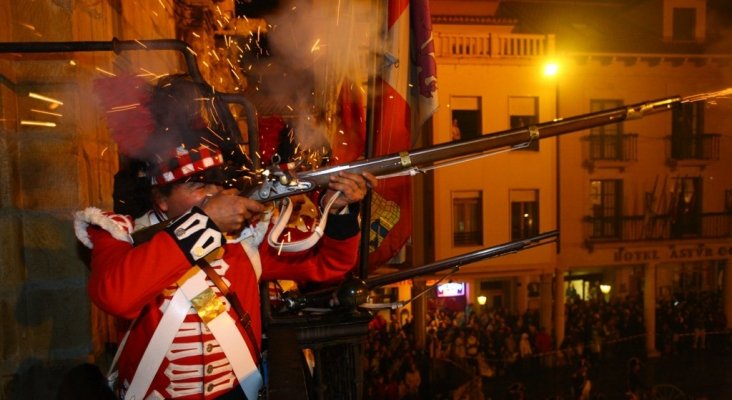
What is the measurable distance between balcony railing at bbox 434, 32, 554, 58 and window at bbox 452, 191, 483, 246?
4.63 m

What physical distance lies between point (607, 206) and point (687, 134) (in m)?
4.30

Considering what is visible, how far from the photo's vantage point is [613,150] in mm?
19156

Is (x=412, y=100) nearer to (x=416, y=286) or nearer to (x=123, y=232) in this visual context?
(x=123, y=232)

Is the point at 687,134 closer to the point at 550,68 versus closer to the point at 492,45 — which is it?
the point at 550,68

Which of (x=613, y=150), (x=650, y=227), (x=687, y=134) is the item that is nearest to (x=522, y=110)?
(x=613, y=150)

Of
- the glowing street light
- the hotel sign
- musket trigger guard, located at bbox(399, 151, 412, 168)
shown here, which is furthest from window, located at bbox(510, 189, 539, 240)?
→ musket trigger guard, located at bbox(399, 151, 412, 168)

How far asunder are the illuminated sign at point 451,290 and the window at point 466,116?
541 centimetres

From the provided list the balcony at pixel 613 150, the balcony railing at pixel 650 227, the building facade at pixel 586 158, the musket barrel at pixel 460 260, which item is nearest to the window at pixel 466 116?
the building facade at pixel 586 158

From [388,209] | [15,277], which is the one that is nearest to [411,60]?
[388,209]

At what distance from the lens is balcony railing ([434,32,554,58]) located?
16241mm

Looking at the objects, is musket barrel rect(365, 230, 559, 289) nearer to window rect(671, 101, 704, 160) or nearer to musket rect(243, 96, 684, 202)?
musket rect(243, 96, 684, 202)

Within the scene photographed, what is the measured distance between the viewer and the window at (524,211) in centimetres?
1786

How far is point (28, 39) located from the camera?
254 cm

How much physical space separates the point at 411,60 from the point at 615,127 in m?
17.6
